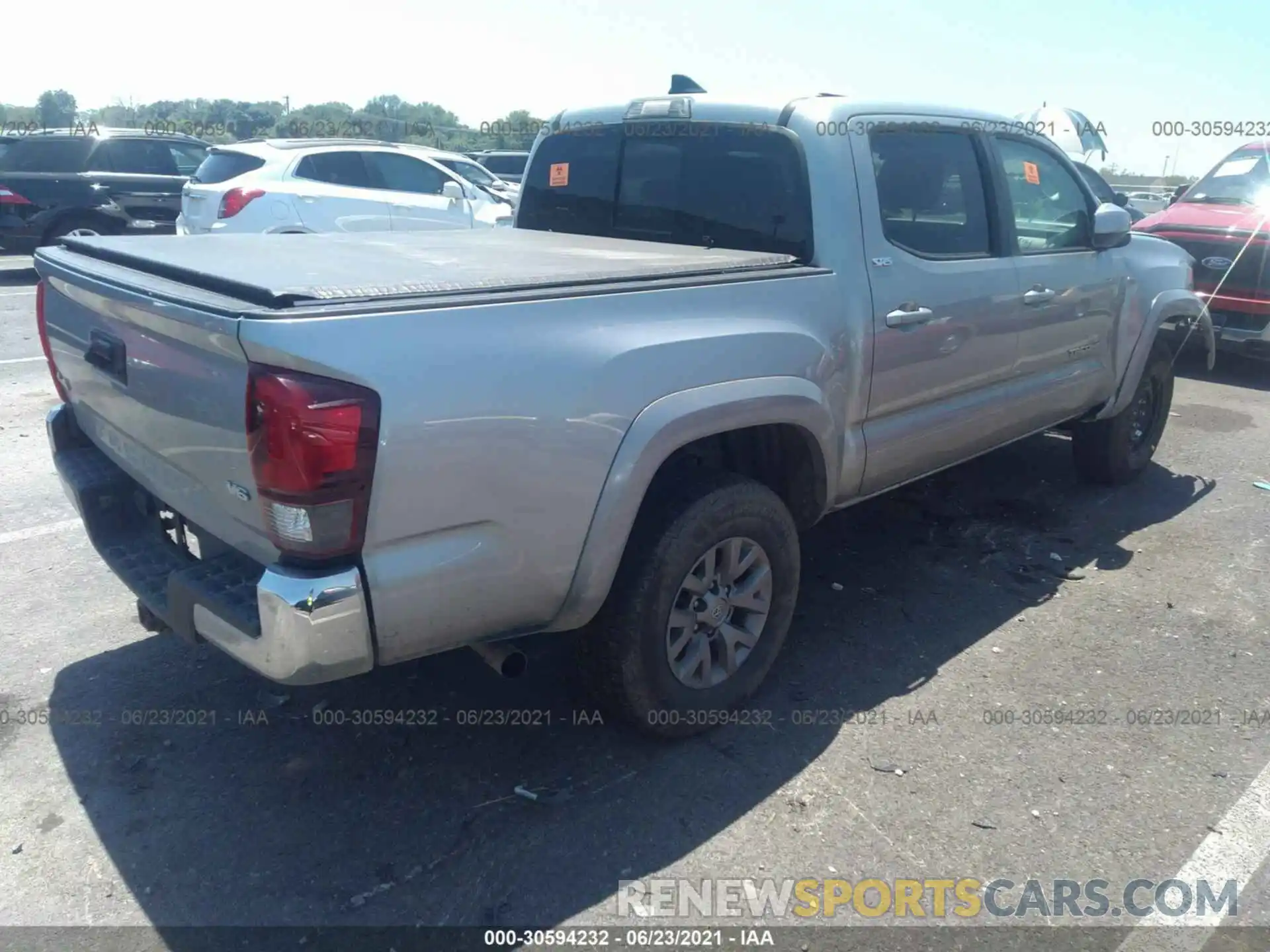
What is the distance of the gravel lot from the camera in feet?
8.69

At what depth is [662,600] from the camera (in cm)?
299

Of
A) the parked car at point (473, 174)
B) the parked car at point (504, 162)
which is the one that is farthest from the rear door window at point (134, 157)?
the parked car at point (504, 162)

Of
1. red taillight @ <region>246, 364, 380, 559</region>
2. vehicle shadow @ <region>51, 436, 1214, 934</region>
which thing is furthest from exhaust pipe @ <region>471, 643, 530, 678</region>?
red taillight @ <region>246, 364, 380, 559</region>

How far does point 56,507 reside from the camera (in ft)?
16.6

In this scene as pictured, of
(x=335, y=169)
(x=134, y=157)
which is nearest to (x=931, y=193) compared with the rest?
(x=335, y=169)

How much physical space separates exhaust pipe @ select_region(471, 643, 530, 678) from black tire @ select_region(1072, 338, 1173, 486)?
4.08m

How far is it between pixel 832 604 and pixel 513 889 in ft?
6.92

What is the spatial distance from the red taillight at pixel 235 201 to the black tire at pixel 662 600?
27.6ft

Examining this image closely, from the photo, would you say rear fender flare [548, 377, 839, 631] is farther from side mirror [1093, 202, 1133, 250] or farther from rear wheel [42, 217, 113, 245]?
rear wheel [42, 217, 113, 245]

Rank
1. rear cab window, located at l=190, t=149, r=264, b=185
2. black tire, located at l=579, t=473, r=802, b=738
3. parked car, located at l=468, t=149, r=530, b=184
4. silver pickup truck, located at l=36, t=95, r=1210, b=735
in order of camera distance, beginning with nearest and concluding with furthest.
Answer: silver pickup truck, located at l=36, t=95, r=1210, b=735 < black tire, located at l=579, t=473, r=802, b=738 < rear cab window, located at l=190, t=149, r=264, b=185 < parked car, located at l=468, t=149, r=530, b=184

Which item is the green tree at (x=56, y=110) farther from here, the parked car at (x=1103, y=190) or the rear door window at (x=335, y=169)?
the parked car at (x=1103, y=190)

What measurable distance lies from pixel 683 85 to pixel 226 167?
7.77 metres

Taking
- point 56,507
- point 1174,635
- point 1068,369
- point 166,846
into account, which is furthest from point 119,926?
point 1068,369

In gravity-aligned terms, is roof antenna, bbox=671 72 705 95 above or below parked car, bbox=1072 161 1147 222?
above
